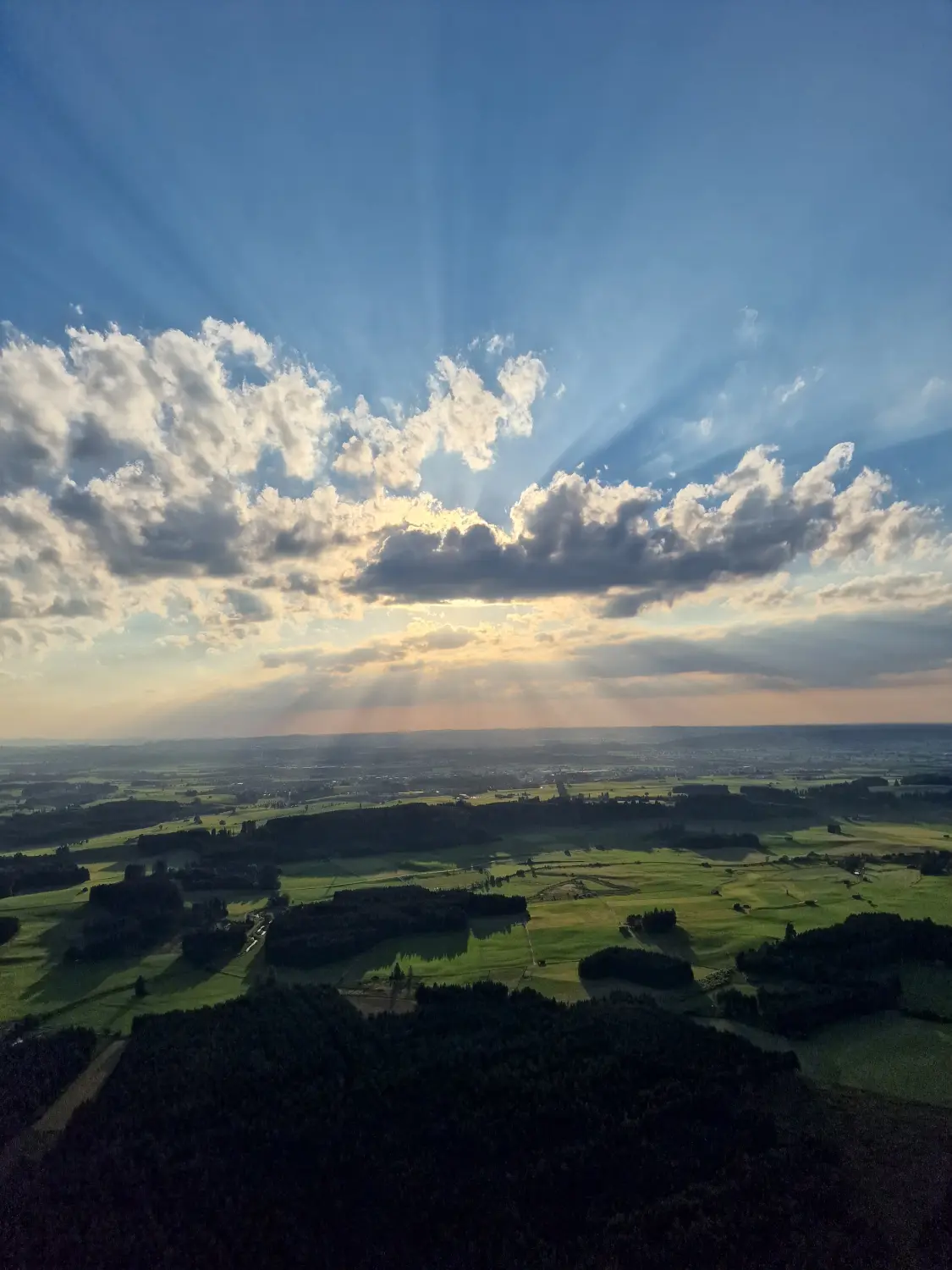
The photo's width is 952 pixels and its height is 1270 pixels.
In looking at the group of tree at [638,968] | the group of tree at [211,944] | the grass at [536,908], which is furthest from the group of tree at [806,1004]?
the group of tree at [211,944]

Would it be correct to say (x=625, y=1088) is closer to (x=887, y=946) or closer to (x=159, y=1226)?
(x=159, y=1226)

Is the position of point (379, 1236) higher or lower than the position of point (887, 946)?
lower

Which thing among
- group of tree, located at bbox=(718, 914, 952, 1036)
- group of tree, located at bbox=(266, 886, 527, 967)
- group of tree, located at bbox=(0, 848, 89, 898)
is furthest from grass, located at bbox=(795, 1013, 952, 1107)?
group of tree, located at bbox=(0, 848, 89, 898)

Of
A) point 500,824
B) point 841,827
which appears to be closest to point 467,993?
point 500,824

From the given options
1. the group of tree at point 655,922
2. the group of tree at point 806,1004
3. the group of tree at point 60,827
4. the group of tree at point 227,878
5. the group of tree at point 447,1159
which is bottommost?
the group of tree at point 447,1159

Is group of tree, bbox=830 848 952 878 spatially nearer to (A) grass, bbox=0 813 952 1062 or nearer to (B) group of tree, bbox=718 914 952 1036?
(A) grass, bbox=0 813 952 1062

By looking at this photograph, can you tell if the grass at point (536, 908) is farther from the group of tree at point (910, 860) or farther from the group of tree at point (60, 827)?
the group of tree at point (60, 827)

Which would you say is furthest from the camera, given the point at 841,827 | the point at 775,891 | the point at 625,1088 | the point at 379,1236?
the point at 841,827
